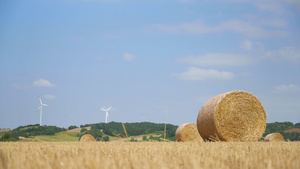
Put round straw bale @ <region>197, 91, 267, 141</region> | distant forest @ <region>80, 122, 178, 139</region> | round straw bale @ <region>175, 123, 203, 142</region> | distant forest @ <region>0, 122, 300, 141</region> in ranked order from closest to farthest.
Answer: round straw bale @ <region>197, 91, 267, 141</region> < round straw bale @ <region>175, 123, 203, 142</region> < distant forest @ <region>0, 122, 300, 141</region> < distant forest @ <region>80, 122, 178, 139</region>

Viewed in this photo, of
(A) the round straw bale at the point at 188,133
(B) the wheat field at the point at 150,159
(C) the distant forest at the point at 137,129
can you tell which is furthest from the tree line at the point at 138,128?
(B) the wheat field at the point at 150,159

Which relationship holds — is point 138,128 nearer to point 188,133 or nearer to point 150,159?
point 188,133

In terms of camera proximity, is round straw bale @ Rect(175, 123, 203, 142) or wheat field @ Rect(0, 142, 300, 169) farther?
round straw bale @ Rect(175, 123, 203, 142)

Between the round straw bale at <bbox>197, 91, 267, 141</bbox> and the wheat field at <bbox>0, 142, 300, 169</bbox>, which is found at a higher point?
the round straw bale at <bbox>197, 91, 267, 141</bbox>

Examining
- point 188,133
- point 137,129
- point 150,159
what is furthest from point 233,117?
point 137,129

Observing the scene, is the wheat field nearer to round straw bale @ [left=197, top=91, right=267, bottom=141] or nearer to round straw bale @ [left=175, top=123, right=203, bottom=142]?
round straw bale @ [left=197, top=91, right=267, bottom=141]

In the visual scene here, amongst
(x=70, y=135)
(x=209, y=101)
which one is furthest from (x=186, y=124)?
(x=70, y=135)

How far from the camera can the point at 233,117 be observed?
424 inches

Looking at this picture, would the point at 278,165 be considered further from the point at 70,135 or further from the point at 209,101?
the point at 70,135

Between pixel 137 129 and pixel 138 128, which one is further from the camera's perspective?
pixel 138 128

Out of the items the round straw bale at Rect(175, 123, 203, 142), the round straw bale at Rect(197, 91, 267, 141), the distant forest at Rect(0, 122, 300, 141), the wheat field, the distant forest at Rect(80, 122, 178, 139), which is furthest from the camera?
the distant forest at Rect(80, 122, 178, 139)

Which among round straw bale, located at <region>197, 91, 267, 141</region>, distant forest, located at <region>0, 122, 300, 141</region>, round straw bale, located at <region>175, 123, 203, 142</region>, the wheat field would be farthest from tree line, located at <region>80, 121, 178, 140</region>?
the wheat field

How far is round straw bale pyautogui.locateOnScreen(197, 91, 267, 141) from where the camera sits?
10547 mm

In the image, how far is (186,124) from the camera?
18.8 m
